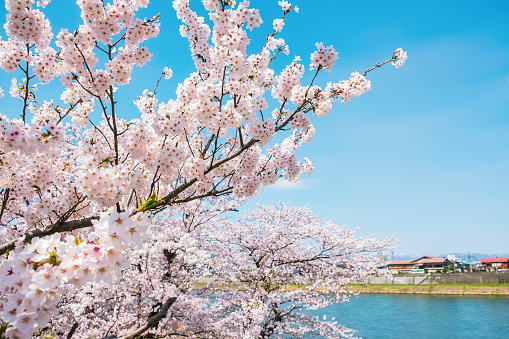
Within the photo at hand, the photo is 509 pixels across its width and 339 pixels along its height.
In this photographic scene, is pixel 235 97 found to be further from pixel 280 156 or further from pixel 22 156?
pixel 22 156

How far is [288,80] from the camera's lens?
438cm

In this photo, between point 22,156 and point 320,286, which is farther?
point 320,286

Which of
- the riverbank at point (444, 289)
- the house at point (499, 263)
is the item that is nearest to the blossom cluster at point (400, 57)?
the riverbank at point (444, 289)

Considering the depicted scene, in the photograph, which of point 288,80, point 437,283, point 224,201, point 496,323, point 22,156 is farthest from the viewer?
point 437,283

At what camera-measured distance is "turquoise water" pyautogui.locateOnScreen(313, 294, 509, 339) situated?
2086cm

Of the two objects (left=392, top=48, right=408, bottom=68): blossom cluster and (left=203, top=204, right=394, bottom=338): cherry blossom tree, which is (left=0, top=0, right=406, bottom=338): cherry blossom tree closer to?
(left=392, top=48, right=408, bottom=68): blossom cluster

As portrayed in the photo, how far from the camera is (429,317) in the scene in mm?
25750

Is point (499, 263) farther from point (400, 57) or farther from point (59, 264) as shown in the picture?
point (59, 264)

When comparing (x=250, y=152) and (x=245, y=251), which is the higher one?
(x=250, y=152)

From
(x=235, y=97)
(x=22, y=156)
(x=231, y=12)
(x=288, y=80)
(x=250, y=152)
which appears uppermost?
(x=231, y=12)

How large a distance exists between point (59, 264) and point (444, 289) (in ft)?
161

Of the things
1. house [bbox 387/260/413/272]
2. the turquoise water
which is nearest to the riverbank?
the turquoise water

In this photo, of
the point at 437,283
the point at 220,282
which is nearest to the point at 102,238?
the point at 220,282

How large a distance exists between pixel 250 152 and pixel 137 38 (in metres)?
2.07
